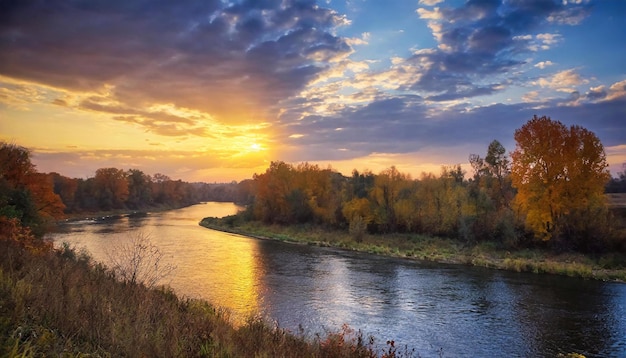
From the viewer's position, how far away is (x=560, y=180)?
37.9 meters

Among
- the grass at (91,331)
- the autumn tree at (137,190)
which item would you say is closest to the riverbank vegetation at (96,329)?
the grass at (91,331)

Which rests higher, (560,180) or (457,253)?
(560,180)

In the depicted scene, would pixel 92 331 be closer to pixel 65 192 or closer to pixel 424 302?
pixel 424 302

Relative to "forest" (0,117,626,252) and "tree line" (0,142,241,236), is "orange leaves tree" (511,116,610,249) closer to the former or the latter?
"forest" (0,117,626,252)

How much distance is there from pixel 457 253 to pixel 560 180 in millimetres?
11973

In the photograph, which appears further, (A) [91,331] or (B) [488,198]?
(B) [488,198]

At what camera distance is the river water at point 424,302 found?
1686cm

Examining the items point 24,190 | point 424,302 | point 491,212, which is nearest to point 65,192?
point 24,190

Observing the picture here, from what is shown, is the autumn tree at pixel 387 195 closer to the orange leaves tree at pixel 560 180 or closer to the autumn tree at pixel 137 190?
the orange leaves tree at pixel 560 180

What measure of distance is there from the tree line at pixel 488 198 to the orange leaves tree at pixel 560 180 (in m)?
0.08

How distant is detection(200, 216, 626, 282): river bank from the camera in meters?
32.5

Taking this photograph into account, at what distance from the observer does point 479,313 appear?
20922 mm

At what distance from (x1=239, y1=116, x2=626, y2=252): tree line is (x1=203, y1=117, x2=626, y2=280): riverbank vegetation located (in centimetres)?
10

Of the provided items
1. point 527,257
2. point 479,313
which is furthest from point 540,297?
point 527,257
